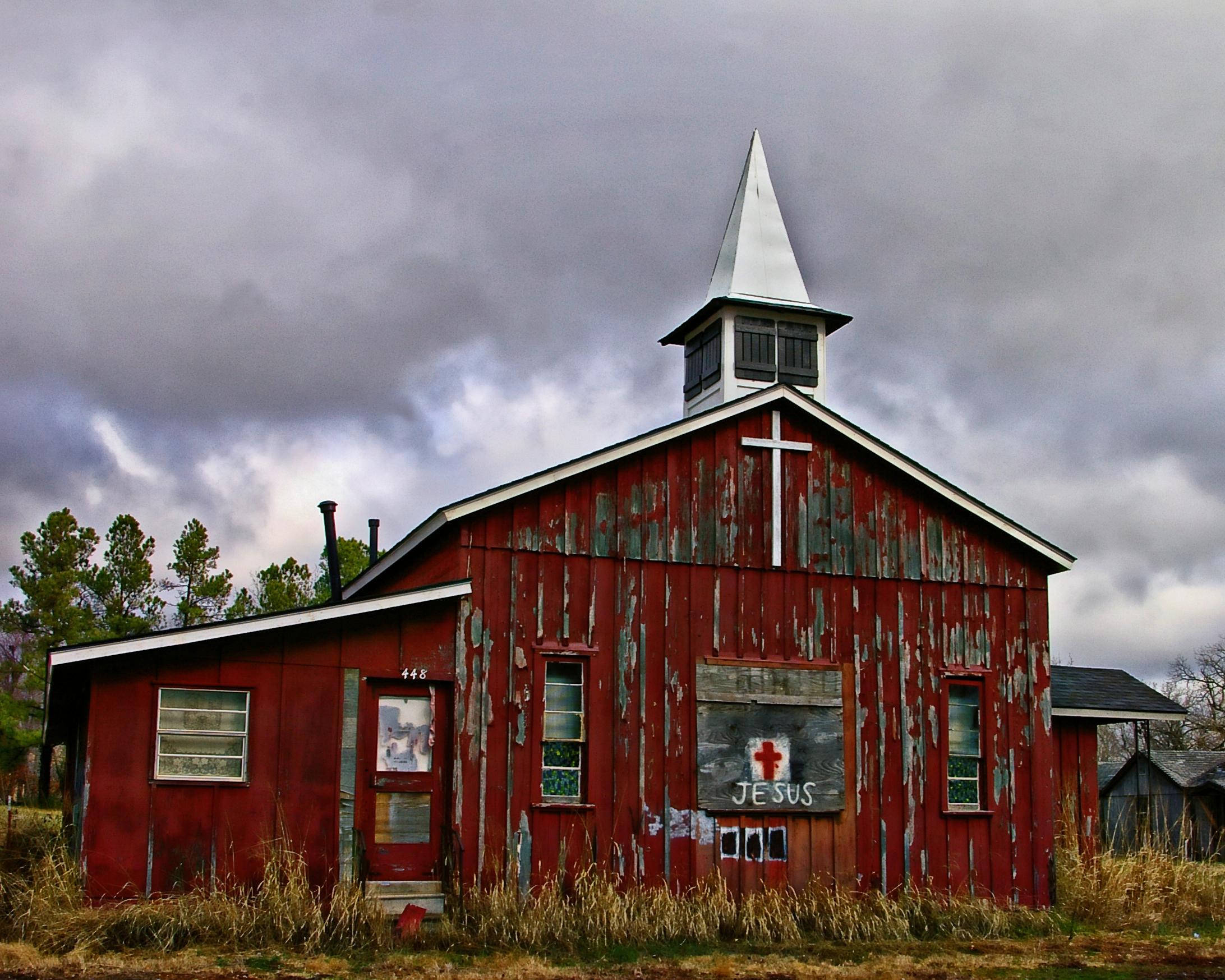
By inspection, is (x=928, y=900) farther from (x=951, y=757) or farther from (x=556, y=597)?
(x=556, y=597)

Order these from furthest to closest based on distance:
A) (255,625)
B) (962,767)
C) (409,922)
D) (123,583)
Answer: (123,583)
(962,767)
(255,625)
(409,922)

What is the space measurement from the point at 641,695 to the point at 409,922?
3.97 m

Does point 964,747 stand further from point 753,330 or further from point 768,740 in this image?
point 753,330

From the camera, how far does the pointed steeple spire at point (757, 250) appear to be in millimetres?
21031

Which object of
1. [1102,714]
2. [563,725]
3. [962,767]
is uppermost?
[1102,714]

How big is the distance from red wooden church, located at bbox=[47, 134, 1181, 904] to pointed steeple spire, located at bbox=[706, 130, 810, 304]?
3.52ft

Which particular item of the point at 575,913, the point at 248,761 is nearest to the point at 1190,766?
the point at 575,913

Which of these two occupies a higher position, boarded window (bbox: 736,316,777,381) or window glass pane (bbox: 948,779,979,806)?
boarded window (bbox: 736,316,777,381)

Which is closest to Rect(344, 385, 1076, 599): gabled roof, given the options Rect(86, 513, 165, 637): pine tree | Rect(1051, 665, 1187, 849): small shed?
Rect(1051, 665, 1187, 849): small shed

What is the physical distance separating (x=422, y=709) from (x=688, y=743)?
10.8 ft

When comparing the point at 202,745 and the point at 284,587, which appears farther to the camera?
→ the point at 284,587

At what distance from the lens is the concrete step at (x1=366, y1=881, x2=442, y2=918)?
594 inches

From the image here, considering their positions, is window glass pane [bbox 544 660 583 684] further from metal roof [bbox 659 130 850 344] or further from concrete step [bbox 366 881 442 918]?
metal roof [bbox 659 130 850 344]

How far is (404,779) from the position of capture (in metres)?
15.7
